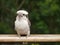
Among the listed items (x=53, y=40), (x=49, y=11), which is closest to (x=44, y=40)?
(x=53, y=40)

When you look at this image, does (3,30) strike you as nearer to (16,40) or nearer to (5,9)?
(5,9)

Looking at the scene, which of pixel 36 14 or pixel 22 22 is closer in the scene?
pixel 22 22

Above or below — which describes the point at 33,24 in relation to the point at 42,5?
below

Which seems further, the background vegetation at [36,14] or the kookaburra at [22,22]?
the background vegetation at [36,14]

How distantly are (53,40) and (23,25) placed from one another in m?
0.26

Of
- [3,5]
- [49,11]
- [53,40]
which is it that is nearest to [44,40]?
[53,40]

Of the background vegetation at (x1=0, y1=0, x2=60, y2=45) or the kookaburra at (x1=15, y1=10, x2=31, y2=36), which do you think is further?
the background vegetation at (x1=0, y1=0, x2=60, y2=45)

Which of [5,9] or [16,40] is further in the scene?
[5,9]

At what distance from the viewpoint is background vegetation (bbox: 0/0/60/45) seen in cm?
332

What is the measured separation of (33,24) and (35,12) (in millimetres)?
151

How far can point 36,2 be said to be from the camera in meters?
3.45

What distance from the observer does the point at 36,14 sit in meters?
3.40

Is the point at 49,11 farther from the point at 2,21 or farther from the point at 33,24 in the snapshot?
the point at 2,21

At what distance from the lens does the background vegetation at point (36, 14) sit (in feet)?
10.9
